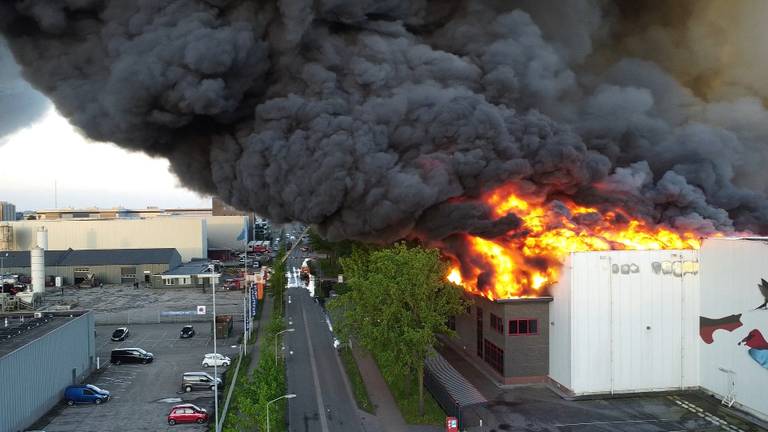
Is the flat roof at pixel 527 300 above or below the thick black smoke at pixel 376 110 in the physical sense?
below

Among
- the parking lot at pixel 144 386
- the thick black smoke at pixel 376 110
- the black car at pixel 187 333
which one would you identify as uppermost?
the thick black smoke at pixel 376 110

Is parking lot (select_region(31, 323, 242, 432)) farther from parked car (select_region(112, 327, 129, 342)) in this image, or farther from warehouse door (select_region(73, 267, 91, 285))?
warehouse door (select_region(73, 267, 91, 285))

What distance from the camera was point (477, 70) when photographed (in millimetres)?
32625

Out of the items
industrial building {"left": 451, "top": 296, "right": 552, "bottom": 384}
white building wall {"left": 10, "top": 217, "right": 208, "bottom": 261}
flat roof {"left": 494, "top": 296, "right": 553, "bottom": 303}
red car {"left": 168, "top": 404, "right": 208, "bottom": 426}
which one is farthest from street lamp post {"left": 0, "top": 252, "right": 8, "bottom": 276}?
flat roof {"left": 494, "top": 296, "right": 553, "bottom": 303}

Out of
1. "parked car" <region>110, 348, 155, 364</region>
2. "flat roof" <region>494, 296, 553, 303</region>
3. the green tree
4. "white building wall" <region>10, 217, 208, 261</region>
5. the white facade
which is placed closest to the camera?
the green tree

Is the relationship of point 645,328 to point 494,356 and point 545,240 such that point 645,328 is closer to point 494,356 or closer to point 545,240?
point 545,240

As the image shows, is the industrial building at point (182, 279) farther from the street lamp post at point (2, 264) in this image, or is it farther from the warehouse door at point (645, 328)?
the warehouse door at point (645, 328)

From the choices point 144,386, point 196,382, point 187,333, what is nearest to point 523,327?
point 196,382

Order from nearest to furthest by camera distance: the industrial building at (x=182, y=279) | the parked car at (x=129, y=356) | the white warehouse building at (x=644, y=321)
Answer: the white warehouse building at (x=644, y=321)
the parked car at (x=129, y=356)
the industrial building at (x=182, y=279)

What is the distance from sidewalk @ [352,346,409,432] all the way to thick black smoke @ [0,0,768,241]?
806 centimetres

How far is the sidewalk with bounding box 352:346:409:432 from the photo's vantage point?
92.7 ft

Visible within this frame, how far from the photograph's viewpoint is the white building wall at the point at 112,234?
305 feet

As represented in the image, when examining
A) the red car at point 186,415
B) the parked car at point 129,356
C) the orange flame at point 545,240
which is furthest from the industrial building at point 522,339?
the parked car at point 129,356

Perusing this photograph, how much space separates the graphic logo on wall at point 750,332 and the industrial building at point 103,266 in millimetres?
67290
